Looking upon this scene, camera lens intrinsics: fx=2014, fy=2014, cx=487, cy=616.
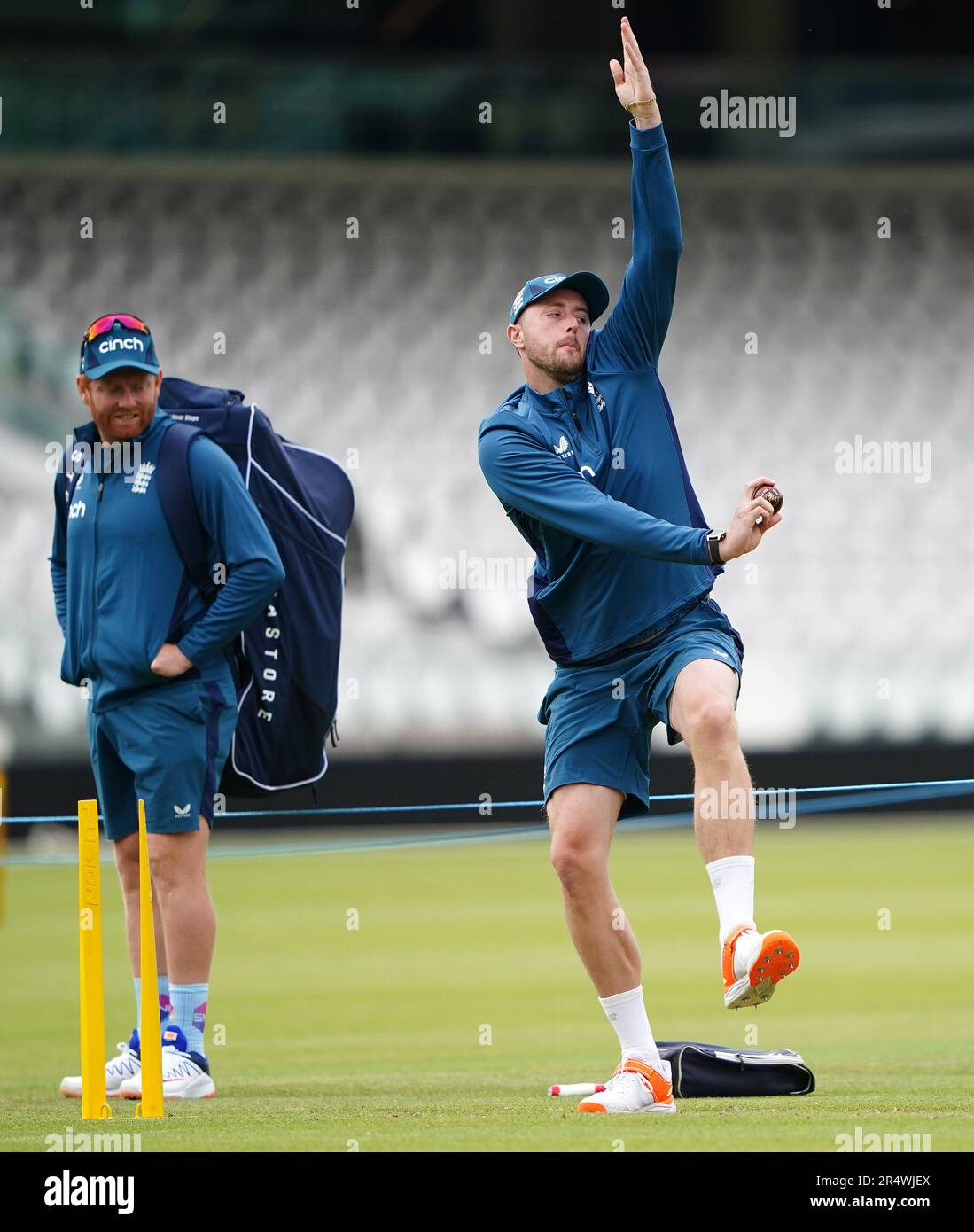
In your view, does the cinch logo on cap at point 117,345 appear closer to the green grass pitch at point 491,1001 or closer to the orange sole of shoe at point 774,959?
the green grass pitch at point 491,1001

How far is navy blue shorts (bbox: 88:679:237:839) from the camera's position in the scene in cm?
613

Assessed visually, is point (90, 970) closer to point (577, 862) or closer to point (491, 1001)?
point (577, 862)

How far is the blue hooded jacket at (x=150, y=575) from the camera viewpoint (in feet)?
20.2

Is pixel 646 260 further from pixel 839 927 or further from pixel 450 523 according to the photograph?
pixel 450 523

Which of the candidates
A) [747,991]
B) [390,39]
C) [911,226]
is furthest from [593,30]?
[747,991]

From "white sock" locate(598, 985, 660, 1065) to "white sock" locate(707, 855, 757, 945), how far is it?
16.7 inches

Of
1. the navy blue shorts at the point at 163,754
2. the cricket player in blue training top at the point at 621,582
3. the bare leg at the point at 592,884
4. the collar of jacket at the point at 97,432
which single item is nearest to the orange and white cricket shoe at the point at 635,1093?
the cricket player in blue training top at the point at 621,582

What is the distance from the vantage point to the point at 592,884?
5.34 meters

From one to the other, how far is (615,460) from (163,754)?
5.47 feet

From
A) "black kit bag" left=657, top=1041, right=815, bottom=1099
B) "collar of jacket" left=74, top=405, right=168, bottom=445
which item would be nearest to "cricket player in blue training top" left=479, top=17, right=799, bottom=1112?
"black kit bag" left=657, top=1041, right=815, bottom=1099

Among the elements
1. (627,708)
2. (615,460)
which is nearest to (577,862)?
(627,708)

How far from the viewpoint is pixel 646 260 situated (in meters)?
5.65
